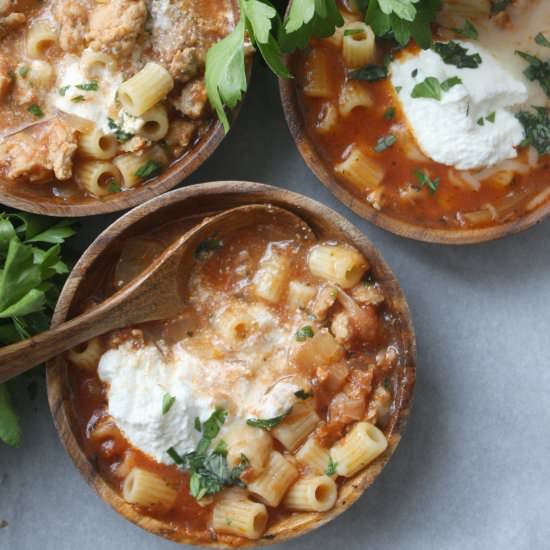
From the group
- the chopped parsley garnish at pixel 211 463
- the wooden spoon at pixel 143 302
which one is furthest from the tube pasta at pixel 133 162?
the chopped parsley garnish at pixel 211 463

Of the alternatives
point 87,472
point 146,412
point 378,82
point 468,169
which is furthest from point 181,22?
point 87,472

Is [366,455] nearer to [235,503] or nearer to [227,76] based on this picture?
[235,503]

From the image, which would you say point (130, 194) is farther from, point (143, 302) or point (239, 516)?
point (239, 516)

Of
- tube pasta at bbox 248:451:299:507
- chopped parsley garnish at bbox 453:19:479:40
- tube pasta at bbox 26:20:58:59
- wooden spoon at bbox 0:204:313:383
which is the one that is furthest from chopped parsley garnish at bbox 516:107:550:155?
tube pasta at bbox 26:20:58:59

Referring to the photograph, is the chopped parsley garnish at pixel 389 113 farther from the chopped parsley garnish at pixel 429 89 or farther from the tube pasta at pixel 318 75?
the tube pasta at pixel 318 75

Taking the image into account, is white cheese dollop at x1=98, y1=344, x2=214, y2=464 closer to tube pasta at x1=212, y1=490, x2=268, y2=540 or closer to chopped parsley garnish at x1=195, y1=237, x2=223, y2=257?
tube pasta at x1=212, y1=490, x2=268, y2=540

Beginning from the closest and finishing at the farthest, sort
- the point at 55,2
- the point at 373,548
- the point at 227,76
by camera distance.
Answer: the point at 227,76, the point at 55,2, the point at 373,548
